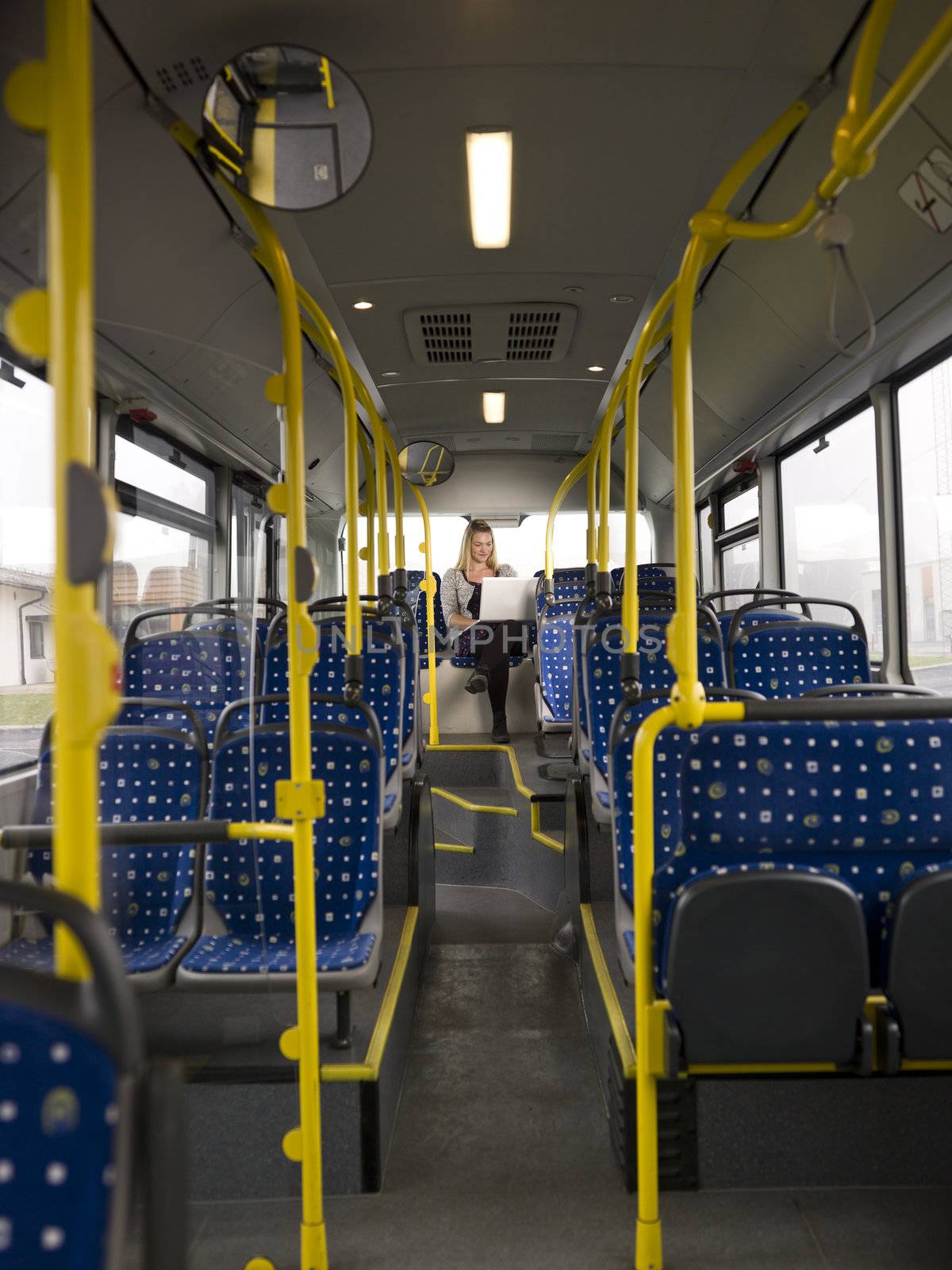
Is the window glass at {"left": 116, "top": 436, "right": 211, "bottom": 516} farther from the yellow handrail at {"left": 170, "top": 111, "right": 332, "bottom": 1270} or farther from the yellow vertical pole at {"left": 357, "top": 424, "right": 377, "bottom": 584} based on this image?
the yellow vertical pole at {"left": 357, "top": 424, "right": 377, "bottom": 584}

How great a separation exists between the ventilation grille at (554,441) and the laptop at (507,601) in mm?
2476

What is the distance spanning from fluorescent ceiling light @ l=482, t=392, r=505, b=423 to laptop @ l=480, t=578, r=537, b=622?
1.61 m

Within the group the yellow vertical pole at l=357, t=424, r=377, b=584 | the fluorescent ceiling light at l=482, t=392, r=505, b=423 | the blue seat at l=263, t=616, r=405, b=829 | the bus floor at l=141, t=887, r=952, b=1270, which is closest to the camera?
the bus floor at l=141, t=887, r=952, b=1270

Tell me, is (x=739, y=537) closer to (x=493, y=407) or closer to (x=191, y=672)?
(x=493, y=407)

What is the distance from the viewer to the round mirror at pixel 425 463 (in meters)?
7.02

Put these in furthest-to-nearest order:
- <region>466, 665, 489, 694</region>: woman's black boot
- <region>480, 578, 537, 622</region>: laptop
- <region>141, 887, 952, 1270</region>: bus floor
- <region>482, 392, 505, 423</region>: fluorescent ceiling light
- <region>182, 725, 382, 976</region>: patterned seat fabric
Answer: <region>482, 392, 505, 423</region>: fluorescent ceiling light, <region>466, 665, 489, 694</region>: woman's black boot, <region>480, 578, 537, 622</region>: laptop, <region>182, 725, 382, 976</region>: patterned seat fabric, <region>141, 887, 952, 1270</region>: bus floor

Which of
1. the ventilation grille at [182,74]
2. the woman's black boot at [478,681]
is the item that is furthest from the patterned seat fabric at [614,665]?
the woman's black boot at [478,681]

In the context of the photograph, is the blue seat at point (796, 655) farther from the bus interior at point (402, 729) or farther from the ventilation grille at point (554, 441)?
the ventilation grille at point (554, 441)

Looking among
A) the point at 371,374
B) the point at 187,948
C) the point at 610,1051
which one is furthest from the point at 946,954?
the point at 371,374

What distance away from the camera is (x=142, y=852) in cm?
160

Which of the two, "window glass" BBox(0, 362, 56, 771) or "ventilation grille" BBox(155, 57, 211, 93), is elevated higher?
"ventilation grille" BBox(155, 57, 211, 93)

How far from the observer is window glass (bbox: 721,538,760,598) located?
7795 mm

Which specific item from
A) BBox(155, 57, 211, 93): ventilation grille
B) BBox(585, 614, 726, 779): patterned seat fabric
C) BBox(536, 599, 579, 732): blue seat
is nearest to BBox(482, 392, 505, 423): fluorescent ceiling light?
BBox(536, 599, 579, 732): blue seat

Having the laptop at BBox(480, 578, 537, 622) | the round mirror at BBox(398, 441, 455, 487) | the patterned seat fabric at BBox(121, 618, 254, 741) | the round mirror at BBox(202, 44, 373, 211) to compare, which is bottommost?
the patterned seat fabric at BBox(121, 618, 254, 741)
